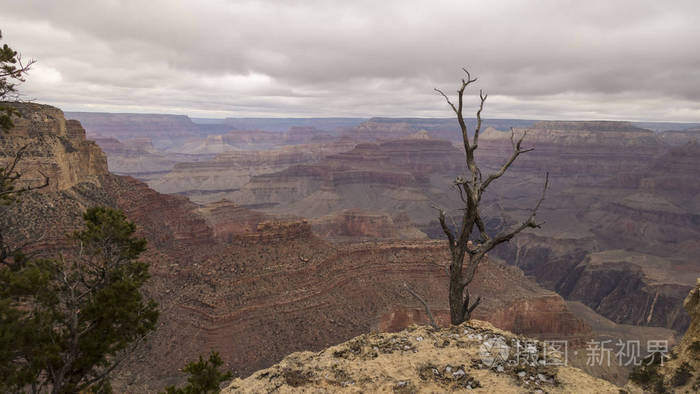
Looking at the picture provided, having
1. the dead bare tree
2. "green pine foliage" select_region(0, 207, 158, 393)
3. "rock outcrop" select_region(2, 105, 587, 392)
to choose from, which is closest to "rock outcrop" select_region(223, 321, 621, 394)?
the dead bare tree

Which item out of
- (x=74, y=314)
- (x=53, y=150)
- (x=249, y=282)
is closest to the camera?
(x=74, y=314)

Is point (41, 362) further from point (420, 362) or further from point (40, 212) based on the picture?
point (40, 212)

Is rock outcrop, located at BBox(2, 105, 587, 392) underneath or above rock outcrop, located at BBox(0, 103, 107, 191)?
underneath

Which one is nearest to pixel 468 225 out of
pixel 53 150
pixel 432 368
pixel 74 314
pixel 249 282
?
pixel 432 368

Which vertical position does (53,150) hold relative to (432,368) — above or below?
above

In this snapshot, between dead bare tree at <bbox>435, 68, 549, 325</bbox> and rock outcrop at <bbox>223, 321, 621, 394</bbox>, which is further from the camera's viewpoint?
dead bare tree at <bbox>435, 68, 549, 325</bbox>

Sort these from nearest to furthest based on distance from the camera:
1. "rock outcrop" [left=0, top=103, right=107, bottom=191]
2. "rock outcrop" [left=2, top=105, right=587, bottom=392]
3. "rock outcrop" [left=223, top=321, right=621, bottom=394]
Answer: "rock outcrop" [left=223, top=321, right=621, bottom=394]
"rock outcrop" [left=2, top=105, right=587, bottom=392]
"rock outcrop" [left=0, top=103, right=107, bottom=191]

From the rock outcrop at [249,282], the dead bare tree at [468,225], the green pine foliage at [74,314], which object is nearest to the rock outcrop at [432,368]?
the dead bare tree at [468,225]

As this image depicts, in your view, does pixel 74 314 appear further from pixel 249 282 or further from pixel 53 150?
pixel 53 150

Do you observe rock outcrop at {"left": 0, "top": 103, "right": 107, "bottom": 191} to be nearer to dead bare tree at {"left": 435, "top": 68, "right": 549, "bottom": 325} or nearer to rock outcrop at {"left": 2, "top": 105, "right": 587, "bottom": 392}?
rock outcrop at {"left": 2, "top": 105, "right": 587, "bottom": 392}

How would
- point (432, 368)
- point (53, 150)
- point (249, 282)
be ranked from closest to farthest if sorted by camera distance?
1. point (432, 368)
2. point (249, 282)
3. point (53, 150)

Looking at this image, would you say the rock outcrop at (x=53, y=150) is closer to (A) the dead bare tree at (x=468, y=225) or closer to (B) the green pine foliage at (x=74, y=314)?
(B) the green pine foliage at (x=74, y=314)

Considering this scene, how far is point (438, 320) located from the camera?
39.1m

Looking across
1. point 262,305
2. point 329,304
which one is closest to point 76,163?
point 262,305
